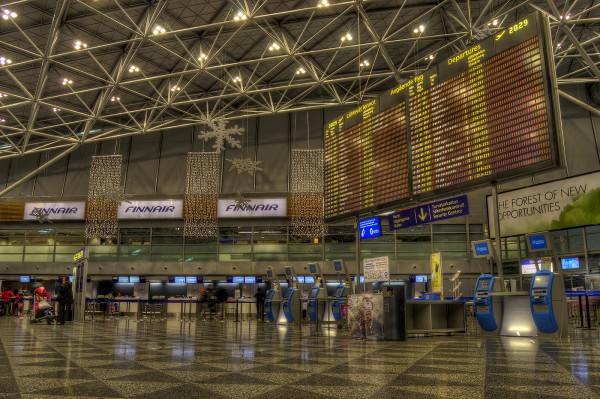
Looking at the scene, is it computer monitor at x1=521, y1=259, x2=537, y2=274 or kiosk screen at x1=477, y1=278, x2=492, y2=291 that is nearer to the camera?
kiosk screen at x1=477, y1=278, x2=492, y2=291

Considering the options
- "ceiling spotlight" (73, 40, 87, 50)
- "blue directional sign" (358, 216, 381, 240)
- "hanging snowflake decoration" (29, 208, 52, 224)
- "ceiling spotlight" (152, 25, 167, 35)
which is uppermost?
"ceiling spotlight" (152, 25, 167, 35)

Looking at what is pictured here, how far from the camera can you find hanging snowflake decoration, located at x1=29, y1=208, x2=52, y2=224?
1072 inches

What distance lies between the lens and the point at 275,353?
666cm

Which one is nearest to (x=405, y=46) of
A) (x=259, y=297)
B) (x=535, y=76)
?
(x=259, y=297)

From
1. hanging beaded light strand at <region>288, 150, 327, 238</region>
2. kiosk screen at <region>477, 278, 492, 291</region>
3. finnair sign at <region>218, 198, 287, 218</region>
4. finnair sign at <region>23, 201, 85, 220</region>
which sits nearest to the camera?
kiosk screen at <region>477, 278, 492, 291</region>

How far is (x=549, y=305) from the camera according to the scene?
949 centimetres

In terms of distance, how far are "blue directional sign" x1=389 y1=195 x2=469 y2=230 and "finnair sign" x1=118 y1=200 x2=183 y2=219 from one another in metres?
17.9

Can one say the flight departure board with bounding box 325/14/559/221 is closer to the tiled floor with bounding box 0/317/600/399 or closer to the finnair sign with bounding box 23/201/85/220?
the tiled floor with bounding box 0/317/600/399

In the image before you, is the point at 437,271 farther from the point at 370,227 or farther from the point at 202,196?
the point at 202,196

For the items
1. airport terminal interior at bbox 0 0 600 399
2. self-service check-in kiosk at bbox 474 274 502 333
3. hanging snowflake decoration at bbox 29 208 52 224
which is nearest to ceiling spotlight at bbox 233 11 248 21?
airport terminal interior at bbox 0 0 600 399

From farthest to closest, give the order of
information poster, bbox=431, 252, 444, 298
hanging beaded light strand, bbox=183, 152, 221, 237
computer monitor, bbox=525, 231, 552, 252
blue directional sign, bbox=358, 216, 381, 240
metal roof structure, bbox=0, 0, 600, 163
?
hanging beaded light strand, bbox=183, 152, 221, 237, metal roof structure, bbox=0, 0, 600, 163, information poster, bbox=431, 252, 444, 298, blue directional sign, bbox=358, 216, 381, 240, computer monitor, bbox=525, 231, 552, 252

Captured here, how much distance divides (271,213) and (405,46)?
10.7m

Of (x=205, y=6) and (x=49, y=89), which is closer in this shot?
(x=205, y=6)

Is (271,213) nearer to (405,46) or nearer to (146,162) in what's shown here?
(146,162)
